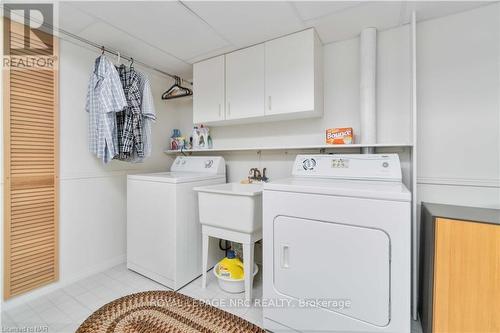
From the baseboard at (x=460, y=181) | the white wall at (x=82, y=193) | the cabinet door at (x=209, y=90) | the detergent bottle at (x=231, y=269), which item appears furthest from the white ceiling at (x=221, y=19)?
the detergent bottle at (x=231, y=269)

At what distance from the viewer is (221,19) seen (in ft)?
5.80

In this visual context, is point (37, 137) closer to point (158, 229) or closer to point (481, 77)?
point (158, 229)

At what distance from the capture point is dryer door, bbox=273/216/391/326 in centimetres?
123

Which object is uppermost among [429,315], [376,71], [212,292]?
[376,71]

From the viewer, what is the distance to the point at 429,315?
1328mm

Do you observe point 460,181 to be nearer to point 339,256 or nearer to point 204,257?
point 339,256

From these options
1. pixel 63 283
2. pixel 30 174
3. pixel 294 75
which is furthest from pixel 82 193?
pixel 294 75

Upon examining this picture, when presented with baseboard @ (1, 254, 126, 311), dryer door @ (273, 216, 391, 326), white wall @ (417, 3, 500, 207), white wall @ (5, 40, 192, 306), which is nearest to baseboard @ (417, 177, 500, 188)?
white wall @ (417, 3, 500, 207)

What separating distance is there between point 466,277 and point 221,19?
7.20 feet

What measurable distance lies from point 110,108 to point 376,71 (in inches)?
86.5

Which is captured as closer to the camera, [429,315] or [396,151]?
[429,315]

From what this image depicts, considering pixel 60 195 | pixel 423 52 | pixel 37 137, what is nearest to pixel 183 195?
pixel 60 195

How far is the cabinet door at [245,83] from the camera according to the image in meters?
2.12

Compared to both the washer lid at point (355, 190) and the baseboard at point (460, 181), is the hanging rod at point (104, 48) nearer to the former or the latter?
the washer lid at point (355, 190)
